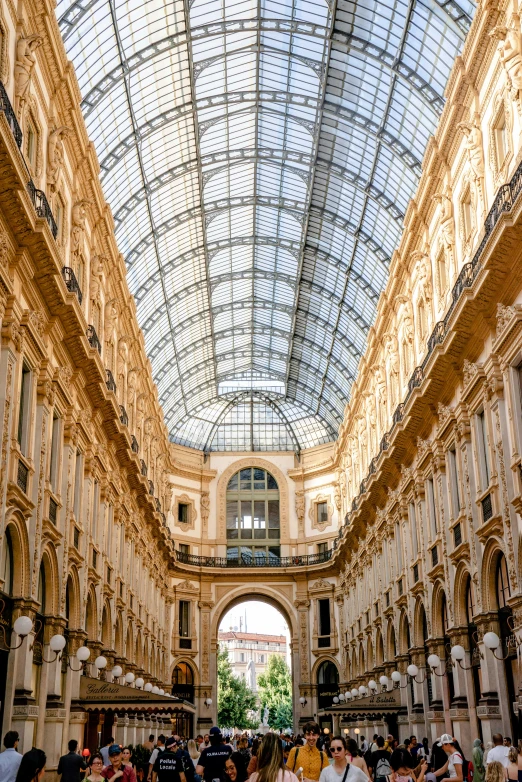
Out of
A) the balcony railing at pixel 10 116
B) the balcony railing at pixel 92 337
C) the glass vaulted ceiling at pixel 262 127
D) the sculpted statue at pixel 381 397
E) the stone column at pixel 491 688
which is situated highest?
the glass vaulted ceiling at pixel 262 127

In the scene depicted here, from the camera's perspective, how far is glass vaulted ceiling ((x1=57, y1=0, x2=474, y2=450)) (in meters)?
28.5

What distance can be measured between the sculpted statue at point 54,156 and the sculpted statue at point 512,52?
35.9 feet

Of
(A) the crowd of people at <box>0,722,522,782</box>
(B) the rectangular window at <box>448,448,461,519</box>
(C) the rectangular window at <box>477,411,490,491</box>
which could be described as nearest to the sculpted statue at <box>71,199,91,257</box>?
(C) the rectangular window at <box>477,411,490,491</box>

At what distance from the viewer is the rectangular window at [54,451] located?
2355 centimetres

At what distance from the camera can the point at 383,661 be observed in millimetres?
38375

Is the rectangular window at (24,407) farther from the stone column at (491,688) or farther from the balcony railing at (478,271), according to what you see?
the stone column at (491,688)

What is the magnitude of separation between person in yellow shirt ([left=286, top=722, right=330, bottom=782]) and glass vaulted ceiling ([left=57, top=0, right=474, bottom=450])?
20.5 meters

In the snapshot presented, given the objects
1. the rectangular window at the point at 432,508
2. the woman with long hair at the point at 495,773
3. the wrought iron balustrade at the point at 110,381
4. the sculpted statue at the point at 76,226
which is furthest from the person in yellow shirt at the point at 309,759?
the wrought iron balustrade at the point at 110,381

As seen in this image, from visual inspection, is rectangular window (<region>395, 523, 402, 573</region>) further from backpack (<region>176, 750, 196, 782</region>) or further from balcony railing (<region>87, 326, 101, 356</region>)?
backpack (<region>176, 750, 196, 782</region>)

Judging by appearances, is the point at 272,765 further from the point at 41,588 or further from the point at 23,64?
the point at 23,64

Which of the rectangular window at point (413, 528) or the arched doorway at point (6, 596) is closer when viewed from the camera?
the arched doorway at point (6, 596)

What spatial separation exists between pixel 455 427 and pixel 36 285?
1205cm

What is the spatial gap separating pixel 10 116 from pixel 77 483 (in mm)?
12557

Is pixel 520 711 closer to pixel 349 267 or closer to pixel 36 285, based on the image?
pixel 36 285
